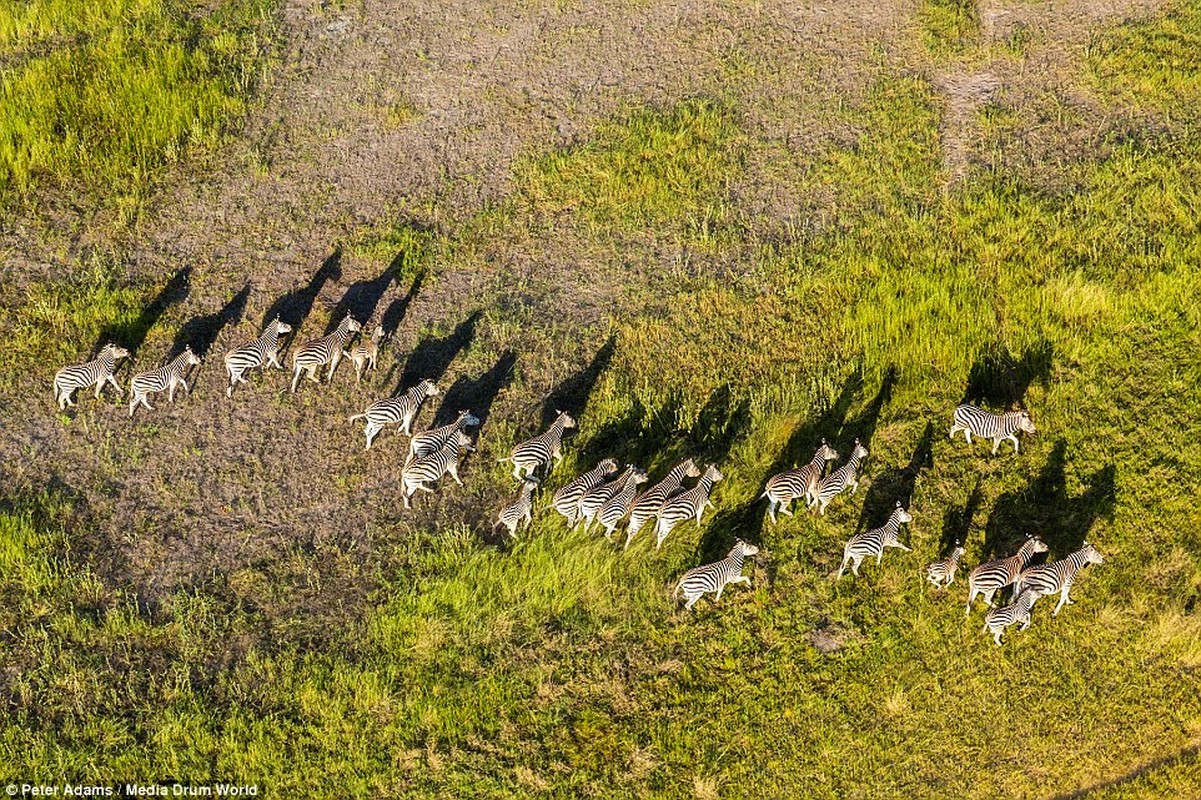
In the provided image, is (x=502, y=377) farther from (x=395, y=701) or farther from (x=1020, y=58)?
(x=1020, y=58)

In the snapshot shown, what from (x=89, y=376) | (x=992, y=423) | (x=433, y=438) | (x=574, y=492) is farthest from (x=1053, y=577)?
(x=89, y=376)

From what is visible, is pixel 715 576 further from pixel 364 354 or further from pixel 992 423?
pixel 364 354

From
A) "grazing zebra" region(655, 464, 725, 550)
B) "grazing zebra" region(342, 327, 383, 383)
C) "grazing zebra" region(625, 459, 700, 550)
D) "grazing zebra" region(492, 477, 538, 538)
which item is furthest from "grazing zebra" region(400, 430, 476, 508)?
"grazing zebra" region(655, 464, 725, 550)

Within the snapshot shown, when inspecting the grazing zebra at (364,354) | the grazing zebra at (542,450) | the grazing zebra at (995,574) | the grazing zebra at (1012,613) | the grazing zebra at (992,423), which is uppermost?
the grazing zebra at (992,423)

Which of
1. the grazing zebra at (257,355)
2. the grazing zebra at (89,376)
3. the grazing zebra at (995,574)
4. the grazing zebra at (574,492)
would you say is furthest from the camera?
the grazing zebra at (257,355)

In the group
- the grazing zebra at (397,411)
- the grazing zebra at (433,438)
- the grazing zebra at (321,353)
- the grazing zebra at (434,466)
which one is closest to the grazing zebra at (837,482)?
the grazing zebra at (434,466)

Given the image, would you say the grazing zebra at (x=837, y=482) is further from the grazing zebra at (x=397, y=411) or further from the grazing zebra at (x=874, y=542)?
the grazing zebra at (x=397, y=411)

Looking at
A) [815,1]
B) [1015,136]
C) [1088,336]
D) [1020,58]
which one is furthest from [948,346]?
[815,1]
